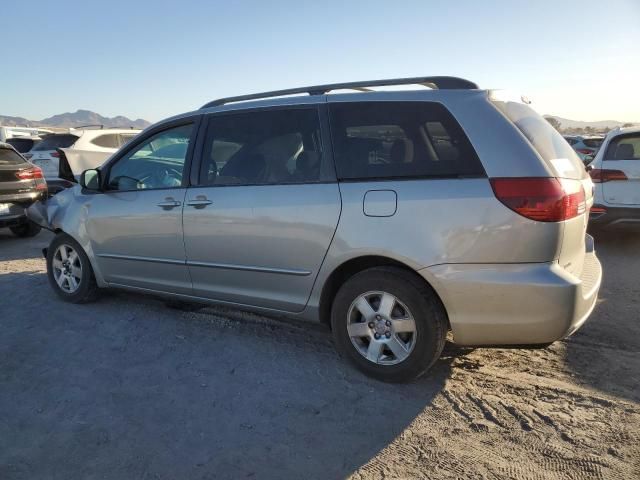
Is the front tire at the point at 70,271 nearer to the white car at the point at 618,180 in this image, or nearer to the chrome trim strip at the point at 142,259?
the chrome trim strip at the point at 142,259

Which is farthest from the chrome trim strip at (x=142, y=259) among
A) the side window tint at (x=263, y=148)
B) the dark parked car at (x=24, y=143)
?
the dark parked car at (x=24, y=143)

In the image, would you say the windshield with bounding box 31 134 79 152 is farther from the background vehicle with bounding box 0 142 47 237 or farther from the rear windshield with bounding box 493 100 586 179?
the rear windshield with bounding box 493 100 586 179

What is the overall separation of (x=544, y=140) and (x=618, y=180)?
13.6ft

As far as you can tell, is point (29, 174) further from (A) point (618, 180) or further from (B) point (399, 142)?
(A) point (618, 180)

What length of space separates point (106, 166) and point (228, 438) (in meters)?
2.99

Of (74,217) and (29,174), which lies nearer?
(74,217)

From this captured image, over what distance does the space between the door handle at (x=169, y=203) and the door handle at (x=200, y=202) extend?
6.1 inches

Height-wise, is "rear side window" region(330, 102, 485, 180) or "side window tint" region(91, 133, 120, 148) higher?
"rear side window" region(330, 102, 485, 180)

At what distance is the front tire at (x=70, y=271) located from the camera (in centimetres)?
477

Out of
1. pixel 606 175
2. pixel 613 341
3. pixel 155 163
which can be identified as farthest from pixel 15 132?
pixel 613 341

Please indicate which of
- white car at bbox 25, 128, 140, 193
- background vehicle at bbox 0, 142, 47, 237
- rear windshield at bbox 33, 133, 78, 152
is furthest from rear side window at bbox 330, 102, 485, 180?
rear windshield at bbox 33, 133, 78, 152

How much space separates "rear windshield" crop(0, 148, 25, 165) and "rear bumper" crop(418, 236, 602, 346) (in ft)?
24.8

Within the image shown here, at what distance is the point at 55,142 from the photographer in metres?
11.6

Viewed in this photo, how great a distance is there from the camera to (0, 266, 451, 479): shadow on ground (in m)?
2.47
